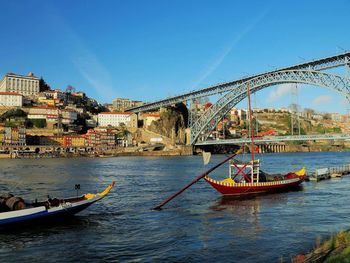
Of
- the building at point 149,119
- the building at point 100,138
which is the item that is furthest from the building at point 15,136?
the building at point 149,119

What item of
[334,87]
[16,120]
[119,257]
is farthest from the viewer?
[16,120]

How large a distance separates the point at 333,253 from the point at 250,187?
16.6m

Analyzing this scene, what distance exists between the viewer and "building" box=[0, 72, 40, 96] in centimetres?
14175

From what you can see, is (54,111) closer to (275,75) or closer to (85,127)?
(85,127)

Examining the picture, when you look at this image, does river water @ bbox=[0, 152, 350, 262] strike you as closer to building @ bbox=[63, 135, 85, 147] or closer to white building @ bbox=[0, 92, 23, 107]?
building @ bbox=[63, 135, 85, 147]

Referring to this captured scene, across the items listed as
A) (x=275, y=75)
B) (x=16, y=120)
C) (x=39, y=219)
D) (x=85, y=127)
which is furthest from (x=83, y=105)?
(x=39, y=219)

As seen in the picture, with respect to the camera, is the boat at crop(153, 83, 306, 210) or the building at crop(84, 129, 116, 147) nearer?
the boat at crop(153, 83, 306, 210)

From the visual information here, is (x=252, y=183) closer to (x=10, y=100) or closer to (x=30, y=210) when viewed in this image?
(x=30, y=210)

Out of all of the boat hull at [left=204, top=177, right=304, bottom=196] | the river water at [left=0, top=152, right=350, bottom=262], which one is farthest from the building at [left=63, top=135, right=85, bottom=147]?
the boat hull at [left=204, top=177, right=304, bottom=196]

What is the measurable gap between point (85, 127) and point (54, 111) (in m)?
14.4

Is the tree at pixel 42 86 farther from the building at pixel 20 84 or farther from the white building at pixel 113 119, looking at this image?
→ the white building at pixel 113 119

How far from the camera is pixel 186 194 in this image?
2686 centimetres

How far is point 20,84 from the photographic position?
474ft

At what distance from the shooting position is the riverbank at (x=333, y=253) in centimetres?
872
